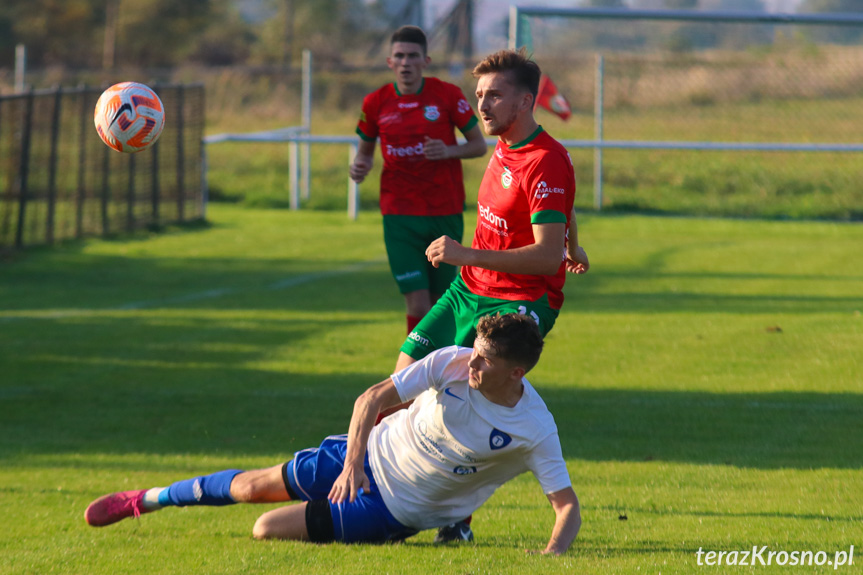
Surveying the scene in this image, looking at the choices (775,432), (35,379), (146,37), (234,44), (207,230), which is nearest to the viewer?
(775,432)

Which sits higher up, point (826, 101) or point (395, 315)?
point (826, 101)

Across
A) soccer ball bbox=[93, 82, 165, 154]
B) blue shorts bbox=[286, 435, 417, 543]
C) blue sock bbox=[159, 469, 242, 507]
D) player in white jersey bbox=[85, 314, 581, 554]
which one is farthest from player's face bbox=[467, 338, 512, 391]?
soccer ball bbox=[93, 82, 165, 154]

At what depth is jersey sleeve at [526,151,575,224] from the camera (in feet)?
14.9

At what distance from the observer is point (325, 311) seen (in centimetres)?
1124

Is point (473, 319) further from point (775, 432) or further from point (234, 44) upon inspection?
point (234, 44)

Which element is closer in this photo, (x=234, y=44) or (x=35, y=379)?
(x=35, y=379)

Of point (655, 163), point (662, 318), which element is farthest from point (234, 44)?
point (662, 318)

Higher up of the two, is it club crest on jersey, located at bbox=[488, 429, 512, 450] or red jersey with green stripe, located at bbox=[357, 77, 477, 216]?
red jersey with green stripe, located at bbox=[357, 77, 477, 216]

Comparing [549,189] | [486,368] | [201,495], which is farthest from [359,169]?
[486,368]

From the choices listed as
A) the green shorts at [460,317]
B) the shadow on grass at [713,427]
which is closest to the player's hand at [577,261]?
the green shorts at [460,317]

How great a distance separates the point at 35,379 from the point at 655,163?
590 inches

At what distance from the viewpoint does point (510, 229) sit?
4801mm

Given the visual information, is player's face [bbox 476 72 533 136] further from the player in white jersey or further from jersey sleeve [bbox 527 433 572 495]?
jersey sleeve [bbox 527 433 572 495]

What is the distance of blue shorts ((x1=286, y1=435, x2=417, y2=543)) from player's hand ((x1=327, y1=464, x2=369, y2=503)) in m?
0.33
